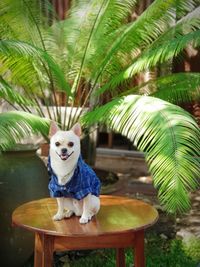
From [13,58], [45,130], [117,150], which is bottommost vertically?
[117,150]

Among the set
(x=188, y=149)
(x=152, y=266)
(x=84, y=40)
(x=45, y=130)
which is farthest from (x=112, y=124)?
(x=84, y=40)

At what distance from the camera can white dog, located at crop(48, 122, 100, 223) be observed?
2.31 metres

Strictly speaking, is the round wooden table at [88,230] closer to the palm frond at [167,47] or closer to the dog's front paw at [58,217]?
the dog's front paw at [58,217]

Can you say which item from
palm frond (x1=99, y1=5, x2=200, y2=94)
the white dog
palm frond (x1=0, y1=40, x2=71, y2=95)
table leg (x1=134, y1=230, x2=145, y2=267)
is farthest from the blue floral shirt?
palm frond (x1=99, y1=5, x2=200, y2=94)

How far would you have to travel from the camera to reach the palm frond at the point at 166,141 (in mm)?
2438

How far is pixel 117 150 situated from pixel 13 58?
3.75 meters

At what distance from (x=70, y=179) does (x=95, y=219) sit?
0.27 m

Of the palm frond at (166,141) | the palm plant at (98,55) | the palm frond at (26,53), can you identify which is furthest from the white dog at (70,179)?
the palm frond at (26,53)

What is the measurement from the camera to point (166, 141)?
256 centimetres

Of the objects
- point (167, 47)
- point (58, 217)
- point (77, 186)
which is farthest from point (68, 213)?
point (167, 47)

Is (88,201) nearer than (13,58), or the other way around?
(88,201)

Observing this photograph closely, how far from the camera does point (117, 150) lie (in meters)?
7.26

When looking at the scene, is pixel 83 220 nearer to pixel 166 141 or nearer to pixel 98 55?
A: pixel 166 141

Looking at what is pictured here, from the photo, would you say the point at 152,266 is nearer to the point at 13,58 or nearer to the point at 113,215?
the point at 113,215
